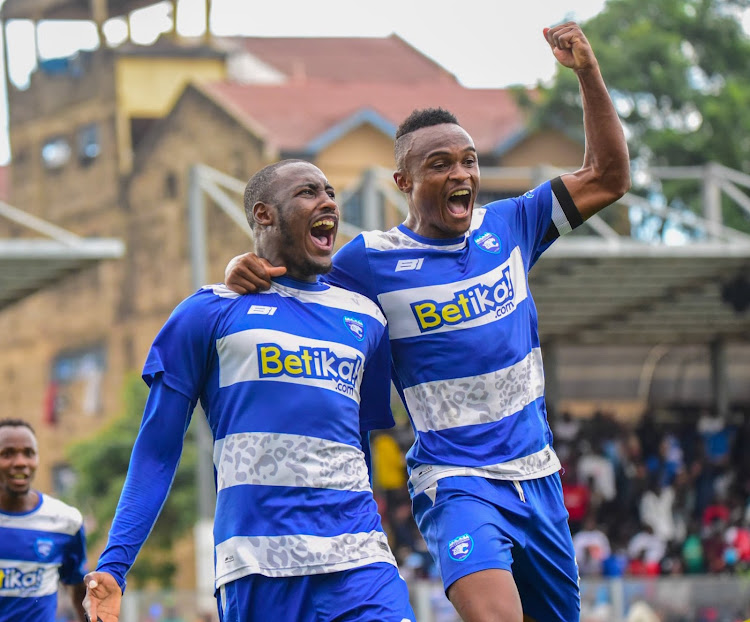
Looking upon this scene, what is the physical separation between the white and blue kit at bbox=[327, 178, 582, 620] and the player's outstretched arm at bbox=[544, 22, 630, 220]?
446mm

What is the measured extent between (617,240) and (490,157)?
77.1 ft

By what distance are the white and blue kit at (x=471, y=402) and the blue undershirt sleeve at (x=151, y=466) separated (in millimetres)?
965

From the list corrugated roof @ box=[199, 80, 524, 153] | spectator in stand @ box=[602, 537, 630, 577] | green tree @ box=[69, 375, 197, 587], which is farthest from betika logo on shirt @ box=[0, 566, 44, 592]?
corrugated roof @ box=[199, 80, 524, 153]

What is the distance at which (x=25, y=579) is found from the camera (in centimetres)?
837

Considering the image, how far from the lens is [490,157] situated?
43.4m

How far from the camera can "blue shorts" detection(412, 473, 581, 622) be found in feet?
19.4

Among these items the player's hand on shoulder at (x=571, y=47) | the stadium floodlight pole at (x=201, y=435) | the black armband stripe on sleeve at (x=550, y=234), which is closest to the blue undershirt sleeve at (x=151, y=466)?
the black armband stripe on sleeve at (x=550, y=234)

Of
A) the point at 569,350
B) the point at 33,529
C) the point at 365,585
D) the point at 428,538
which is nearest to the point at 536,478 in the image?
the point at 428,538

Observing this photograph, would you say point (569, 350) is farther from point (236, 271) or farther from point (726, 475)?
point (236, 271)

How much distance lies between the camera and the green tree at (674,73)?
3262cm

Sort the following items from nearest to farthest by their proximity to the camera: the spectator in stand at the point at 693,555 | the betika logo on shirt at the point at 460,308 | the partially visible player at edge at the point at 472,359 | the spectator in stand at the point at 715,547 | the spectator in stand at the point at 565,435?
the partially visible player at edge at the point at 472,359 → the betika logo on shirt at the point at 460,308 → the spectator in stand at the point at 715,547 → the spectator in stand at the point at 693,555 → the spectator in stand at the point at 565,435

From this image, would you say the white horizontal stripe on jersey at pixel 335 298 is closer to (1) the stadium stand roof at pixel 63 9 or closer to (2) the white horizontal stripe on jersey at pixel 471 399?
(2) the white horizontal stripe on jersey at pixel 471 399

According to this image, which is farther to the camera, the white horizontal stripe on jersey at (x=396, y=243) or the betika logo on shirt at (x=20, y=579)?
the betika logo on shirt at (x=20, y=579)

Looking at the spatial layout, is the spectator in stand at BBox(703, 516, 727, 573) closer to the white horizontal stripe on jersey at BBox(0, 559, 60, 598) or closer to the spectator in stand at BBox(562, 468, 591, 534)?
the spectator in stand at BBox(562, 468, 591, 534)
